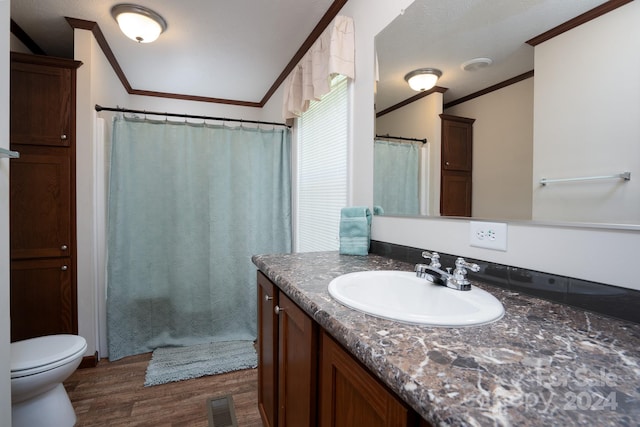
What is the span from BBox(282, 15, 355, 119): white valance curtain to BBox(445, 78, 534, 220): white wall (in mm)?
831

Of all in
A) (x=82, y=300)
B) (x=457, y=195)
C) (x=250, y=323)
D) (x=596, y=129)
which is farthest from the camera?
(x=250, y=323)

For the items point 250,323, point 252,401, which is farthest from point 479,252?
point 250,323

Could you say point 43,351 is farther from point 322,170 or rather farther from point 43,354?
point 322,170

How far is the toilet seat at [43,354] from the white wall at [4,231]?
32 centimetres

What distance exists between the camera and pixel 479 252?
1022mm


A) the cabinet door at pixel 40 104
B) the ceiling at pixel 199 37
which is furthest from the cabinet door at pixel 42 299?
the ceiling at pixel 199 37

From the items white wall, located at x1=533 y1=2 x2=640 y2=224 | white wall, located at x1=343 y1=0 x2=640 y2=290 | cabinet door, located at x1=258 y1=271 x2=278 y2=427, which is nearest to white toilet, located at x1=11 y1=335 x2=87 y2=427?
cabinet door, located at x1=258 y1=271 x2=278 y2=427

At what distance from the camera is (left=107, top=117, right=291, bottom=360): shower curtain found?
7.49ft

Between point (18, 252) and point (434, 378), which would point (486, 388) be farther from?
point (18, 252)

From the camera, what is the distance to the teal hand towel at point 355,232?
1.52m

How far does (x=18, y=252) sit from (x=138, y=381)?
1.13 m

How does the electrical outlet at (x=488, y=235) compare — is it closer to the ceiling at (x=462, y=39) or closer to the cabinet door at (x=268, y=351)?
the ceiling at (x=462, y=39)

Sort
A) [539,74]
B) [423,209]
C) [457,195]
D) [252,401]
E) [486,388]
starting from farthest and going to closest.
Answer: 1. [252,401]
2. [423,209]
3. [457,195]
4. [539,74]
5. [486,388]

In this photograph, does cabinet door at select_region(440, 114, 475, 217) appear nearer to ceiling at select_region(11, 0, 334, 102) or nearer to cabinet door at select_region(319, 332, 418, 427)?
cabinet door at select_region(319, 332, 418, 427)
